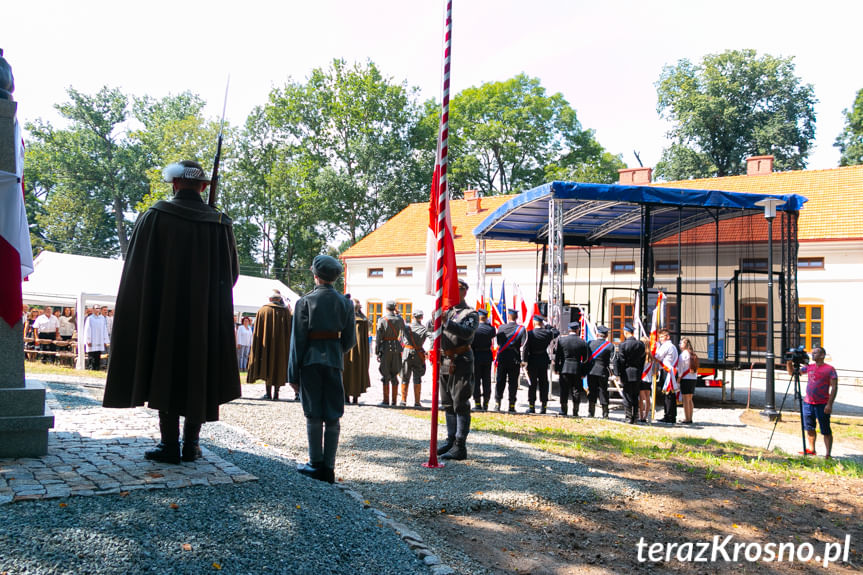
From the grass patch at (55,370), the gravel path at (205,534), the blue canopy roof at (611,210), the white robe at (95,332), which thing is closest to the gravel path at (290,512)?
the gravel path at (205,534)

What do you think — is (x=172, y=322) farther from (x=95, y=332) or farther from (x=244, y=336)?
(x=244, y=336)

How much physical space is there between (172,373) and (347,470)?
2.14 m

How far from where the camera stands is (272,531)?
3.72 m

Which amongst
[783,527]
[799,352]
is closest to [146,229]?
[783,527]

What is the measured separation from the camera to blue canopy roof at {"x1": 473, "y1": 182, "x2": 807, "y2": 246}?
14.0 meters

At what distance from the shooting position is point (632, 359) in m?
11.3

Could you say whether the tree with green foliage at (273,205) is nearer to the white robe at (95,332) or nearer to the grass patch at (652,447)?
the white robe at (95,332)

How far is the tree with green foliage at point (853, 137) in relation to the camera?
37.4m

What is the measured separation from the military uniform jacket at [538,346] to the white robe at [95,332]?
36.2 feet

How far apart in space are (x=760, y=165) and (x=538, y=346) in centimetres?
2362

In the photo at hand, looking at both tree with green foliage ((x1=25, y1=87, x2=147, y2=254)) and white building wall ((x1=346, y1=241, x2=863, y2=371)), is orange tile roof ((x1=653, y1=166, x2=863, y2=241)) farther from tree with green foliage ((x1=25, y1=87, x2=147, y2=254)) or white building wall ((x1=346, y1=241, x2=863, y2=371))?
tree with green foliage ((x1=25, y1=87, x2=147, y2=254))

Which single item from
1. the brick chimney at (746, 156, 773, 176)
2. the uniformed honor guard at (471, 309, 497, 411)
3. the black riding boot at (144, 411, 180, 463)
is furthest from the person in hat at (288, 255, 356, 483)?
the brick chimney at (746, 156, 773, 176)

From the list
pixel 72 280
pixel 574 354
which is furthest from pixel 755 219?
pixel 72 280

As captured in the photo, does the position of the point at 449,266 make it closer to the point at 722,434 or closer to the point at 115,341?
the point at 115,341
